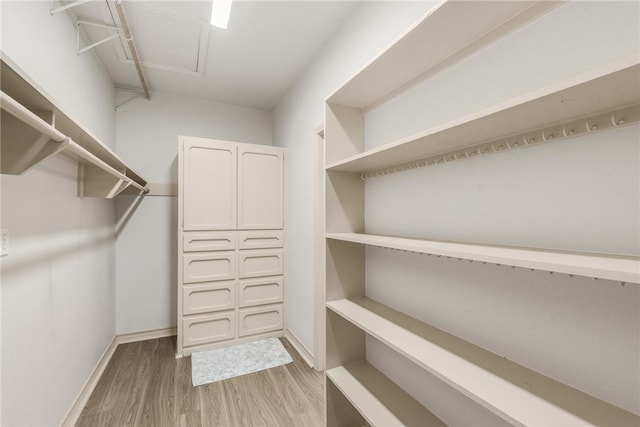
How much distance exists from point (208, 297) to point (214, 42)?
7.66 feet

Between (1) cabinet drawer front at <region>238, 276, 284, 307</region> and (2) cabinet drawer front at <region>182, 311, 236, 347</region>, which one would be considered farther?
(1) cabinet drawer front at <region>238, 276, 284, 307</region>

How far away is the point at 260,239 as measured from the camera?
9.70 ft

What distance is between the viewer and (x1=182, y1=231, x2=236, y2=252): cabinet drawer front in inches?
104

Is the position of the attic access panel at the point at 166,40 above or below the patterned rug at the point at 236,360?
above

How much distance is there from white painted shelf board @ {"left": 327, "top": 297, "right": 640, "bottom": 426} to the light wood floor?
3.71ft

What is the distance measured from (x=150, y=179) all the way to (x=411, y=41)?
3084mm

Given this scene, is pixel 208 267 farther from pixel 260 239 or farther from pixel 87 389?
pixel 87 389

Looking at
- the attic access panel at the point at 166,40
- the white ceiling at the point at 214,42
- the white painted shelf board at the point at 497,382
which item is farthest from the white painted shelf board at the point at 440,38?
the attic access panel at the point at 166,40

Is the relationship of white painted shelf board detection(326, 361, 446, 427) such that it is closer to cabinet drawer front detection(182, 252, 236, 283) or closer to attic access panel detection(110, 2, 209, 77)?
cabinet drawer front detection(182, 252, 236, 283)

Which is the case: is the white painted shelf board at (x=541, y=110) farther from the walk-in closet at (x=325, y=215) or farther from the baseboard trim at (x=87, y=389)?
the baseboard trim at (x=87, y=389)

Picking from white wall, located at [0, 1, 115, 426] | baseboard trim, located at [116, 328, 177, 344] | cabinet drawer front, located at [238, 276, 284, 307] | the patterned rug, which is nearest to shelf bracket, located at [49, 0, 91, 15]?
white wall, located at [0, 1, 115, 426]

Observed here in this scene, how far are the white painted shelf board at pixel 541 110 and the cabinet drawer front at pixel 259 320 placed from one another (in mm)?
2367

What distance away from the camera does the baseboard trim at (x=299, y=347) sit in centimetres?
250

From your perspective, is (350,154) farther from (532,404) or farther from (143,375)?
(143,375)
